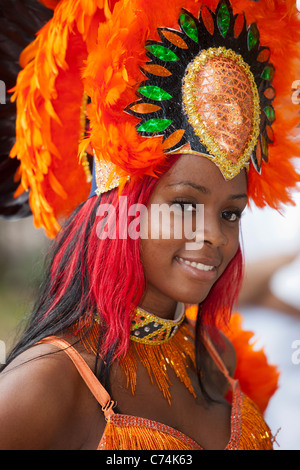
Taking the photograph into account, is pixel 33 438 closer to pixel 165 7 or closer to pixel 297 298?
pixel 165 7

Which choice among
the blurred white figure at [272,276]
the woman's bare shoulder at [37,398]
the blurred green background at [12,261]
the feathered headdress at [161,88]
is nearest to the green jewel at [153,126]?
the feathered headdress at [161,88]

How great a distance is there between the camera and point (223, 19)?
1281mm

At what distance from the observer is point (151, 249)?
124 cm

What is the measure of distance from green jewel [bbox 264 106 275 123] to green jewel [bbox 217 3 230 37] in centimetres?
23

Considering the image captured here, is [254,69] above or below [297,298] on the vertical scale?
above

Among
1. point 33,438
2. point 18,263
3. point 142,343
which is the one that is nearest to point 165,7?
point 142,343

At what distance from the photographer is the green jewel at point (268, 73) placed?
1.38 meters

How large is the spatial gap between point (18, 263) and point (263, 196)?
230 centimetres

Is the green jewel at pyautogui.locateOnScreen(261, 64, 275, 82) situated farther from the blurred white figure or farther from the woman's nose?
the blurred white figure

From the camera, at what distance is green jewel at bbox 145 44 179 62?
1.21 metres

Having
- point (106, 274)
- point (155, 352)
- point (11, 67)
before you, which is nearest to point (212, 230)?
point (106, 274)

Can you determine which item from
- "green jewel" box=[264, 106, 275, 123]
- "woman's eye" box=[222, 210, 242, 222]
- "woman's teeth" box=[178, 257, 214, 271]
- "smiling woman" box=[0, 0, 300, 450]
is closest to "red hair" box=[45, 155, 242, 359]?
"smiling woman" box=[0, 0, 300, 450]

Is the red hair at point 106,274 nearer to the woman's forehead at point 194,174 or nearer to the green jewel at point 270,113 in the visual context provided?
the woman's forehead at point 194,174

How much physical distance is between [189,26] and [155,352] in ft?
2.73
